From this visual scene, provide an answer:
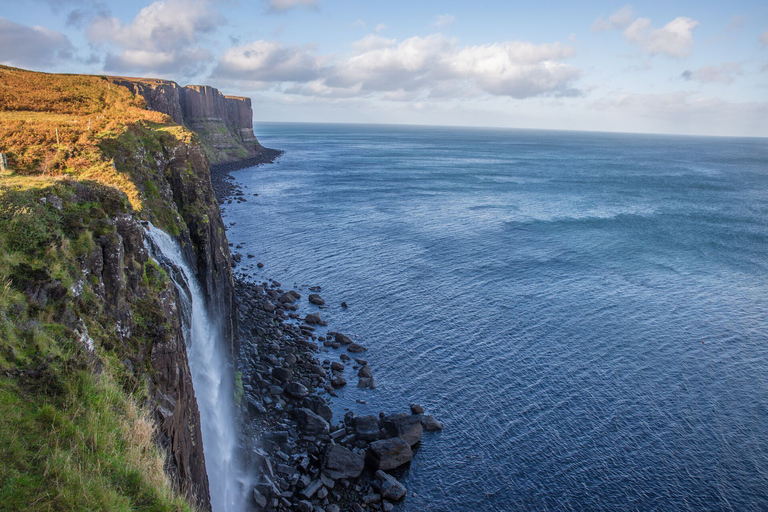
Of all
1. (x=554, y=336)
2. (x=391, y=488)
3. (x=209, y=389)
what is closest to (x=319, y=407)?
(x=391, y=488)

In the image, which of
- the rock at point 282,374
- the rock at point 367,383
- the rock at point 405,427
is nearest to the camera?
the rock at point 405,427

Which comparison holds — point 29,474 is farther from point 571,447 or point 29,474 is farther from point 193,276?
point 571,447

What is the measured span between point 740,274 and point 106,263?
71.8m

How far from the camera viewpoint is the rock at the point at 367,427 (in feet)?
98.5

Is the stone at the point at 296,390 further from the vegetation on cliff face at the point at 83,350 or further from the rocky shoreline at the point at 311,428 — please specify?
the vegetation on cliff face at the point at 83,350

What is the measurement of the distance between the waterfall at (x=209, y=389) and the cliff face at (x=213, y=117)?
→ 107562 millimetres

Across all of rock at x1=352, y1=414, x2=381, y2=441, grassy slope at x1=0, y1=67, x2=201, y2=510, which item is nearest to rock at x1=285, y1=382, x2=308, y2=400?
rock at x1=352, y1=414, x2=381, y2=441

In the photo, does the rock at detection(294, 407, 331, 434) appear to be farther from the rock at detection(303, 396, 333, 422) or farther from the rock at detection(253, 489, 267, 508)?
the rock at detection(253, 489, 267, 508)

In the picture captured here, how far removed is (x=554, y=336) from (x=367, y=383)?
61.9 ft

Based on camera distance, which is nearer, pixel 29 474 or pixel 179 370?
pixel 29 474

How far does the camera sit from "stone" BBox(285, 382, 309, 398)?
33.4m

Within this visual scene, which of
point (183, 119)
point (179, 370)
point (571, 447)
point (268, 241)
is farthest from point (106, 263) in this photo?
point (183, 119)

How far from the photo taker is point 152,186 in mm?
26484

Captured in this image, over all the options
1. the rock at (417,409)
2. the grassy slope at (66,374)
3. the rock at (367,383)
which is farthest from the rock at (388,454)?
the grassy slope at (66,374)
